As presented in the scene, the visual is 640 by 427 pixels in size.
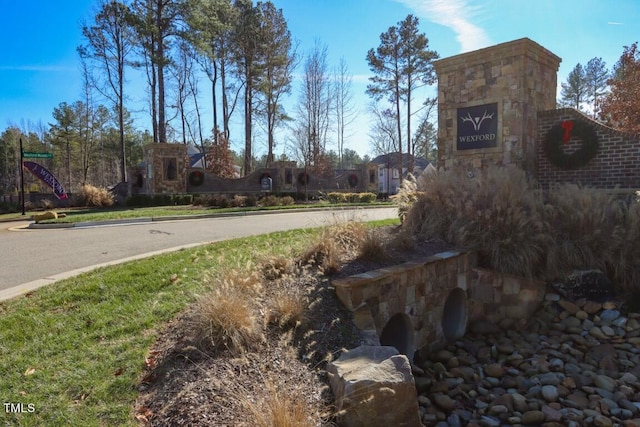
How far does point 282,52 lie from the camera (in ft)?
108

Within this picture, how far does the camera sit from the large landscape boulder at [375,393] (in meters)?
2.78

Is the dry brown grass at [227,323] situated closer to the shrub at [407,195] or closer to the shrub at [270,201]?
the shrub at [407,195]

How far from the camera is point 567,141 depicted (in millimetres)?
8898

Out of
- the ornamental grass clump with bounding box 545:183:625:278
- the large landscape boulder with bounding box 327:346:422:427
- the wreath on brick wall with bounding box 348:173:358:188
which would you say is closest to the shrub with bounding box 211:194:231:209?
the wreath on brick wall with bounding box 348:173:358:188

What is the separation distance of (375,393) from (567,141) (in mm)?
8426

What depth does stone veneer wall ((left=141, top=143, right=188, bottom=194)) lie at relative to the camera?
939 inches

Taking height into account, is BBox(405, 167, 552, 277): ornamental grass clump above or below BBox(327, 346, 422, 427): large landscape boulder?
above

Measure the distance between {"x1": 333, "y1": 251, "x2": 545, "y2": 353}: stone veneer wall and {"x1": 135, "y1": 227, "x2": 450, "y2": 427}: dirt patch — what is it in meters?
0.29

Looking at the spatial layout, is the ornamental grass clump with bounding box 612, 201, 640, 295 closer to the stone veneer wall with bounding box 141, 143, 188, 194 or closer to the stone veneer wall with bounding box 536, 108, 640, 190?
the stone veneer wall with bounding box 536, 108, 640, 190

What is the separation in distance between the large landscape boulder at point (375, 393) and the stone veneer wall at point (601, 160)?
7271 mm

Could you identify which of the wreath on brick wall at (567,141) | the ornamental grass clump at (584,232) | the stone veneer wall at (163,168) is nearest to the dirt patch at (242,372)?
the ornamental grass clump at (584,232)

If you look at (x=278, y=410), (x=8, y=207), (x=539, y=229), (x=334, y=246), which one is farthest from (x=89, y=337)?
(x=8, y=207)

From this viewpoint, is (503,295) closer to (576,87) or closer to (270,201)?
(270,201)

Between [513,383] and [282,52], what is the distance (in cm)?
3246
